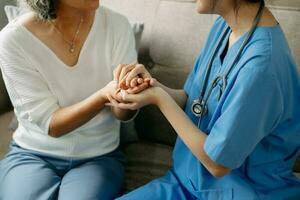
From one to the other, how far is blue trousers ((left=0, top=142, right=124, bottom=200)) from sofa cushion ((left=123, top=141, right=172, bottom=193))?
0.05 m

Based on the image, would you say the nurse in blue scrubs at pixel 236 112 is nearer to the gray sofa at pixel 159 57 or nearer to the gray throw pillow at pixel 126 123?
the gray sofa at pixel 159 57

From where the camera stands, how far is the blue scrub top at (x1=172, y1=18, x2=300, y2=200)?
2.82 feet

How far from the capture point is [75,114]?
1.16m

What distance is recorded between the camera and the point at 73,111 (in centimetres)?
116

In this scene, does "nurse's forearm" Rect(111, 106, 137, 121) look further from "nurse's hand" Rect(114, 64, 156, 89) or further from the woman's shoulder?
the woman's shoulder

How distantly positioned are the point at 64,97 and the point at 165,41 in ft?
1.43

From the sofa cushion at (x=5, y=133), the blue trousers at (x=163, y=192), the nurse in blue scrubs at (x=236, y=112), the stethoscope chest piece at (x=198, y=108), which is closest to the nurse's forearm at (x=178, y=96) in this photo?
the nurse in blue scrubs at (x=236, y=112)

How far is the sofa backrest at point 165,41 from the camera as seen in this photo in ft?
4.54

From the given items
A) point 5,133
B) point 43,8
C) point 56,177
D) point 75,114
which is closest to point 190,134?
point 75,114

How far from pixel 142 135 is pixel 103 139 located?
26cm

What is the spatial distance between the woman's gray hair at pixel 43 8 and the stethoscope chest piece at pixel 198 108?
524 mm

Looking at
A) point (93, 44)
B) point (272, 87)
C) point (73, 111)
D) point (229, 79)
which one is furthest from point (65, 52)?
point (272, 87)

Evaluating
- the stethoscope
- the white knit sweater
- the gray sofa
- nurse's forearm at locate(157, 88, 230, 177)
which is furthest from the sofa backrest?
nurse's forearm at locate(157, 88, 230, 177)

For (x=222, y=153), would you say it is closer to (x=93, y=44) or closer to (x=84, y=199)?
(x=84, y=199)
